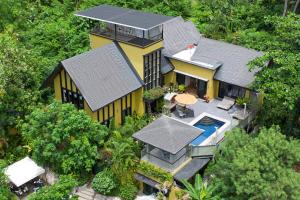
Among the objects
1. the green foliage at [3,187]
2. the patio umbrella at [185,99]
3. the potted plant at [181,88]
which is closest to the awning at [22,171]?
the green foliage at [3,187]

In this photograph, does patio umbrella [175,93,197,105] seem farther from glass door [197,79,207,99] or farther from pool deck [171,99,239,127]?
glass door [197,79,207,99]

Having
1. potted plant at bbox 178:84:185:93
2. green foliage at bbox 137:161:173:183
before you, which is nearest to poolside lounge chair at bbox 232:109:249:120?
potted plant at bbox 178:84:185:93

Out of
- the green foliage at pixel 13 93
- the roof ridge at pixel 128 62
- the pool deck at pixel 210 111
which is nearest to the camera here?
the green foliage at pixel 13 93

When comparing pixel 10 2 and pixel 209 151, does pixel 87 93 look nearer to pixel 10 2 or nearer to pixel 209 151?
pixel 209 151

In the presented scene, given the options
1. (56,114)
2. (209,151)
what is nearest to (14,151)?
(56,114)

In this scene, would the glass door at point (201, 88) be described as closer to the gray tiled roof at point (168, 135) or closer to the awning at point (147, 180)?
the gray tiled roof at point (168, 135)

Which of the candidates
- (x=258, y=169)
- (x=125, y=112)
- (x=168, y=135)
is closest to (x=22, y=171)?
(x=125, y=112)
